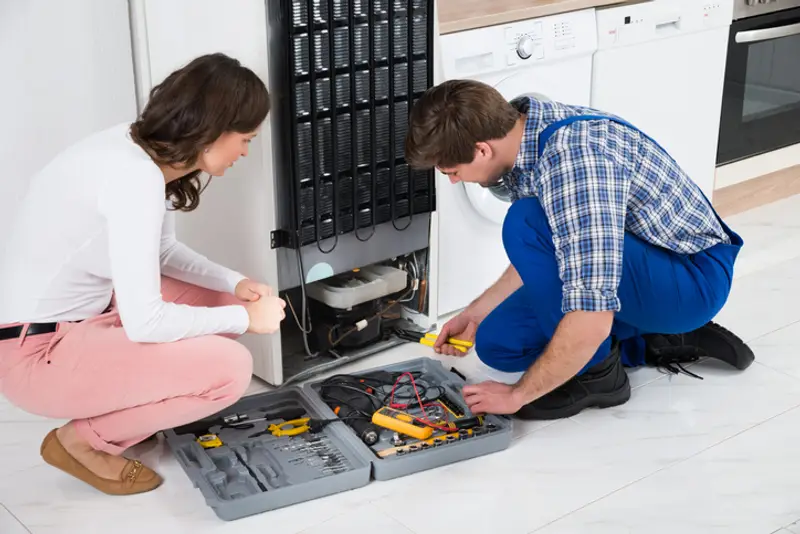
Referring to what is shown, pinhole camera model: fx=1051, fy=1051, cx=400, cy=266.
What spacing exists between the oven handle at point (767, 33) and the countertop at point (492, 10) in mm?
614

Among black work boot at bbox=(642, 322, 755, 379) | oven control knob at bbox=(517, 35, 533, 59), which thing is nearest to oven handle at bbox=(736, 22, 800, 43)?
oven control knob at bbox=(517, 35, 533, 59)

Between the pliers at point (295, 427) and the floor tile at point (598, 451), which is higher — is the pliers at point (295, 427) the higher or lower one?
the higher one

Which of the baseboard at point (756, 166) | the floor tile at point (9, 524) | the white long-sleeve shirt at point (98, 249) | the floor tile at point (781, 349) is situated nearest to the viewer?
the white long-sleeve shirt at point (98, 249)

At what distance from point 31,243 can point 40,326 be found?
0.15m

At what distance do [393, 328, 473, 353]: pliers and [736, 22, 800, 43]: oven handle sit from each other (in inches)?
52.3

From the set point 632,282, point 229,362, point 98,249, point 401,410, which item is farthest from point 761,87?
point 98,249

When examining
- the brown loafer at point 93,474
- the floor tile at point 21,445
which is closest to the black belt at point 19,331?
the brown loafer at point 93,474

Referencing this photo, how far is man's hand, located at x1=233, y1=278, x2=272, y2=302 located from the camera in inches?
81.7

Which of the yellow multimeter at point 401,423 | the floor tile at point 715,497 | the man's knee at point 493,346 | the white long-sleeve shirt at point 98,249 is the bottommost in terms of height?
the floor tile at point 715,497

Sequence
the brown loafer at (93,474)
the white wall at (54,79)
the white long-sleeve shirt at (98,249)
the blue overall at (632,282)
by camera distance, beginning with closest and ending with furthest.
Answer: the white long-sleeve shirt at (98,249)
the brown loafer at (93,474)
the blue overall at (632,282)
the white wall at (54,79)

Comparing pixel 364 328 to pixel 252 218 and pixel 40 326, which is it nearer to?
pixel 252 218

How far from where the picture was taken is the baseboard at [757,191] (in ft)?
11.1

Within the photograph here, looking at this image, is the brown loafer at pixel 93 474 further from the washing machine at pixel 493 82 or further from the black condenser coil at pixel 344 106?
the washing machine at pixel 493 82

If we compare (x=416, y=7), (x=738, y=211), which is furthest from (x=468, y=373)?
(x=738, y=211)
